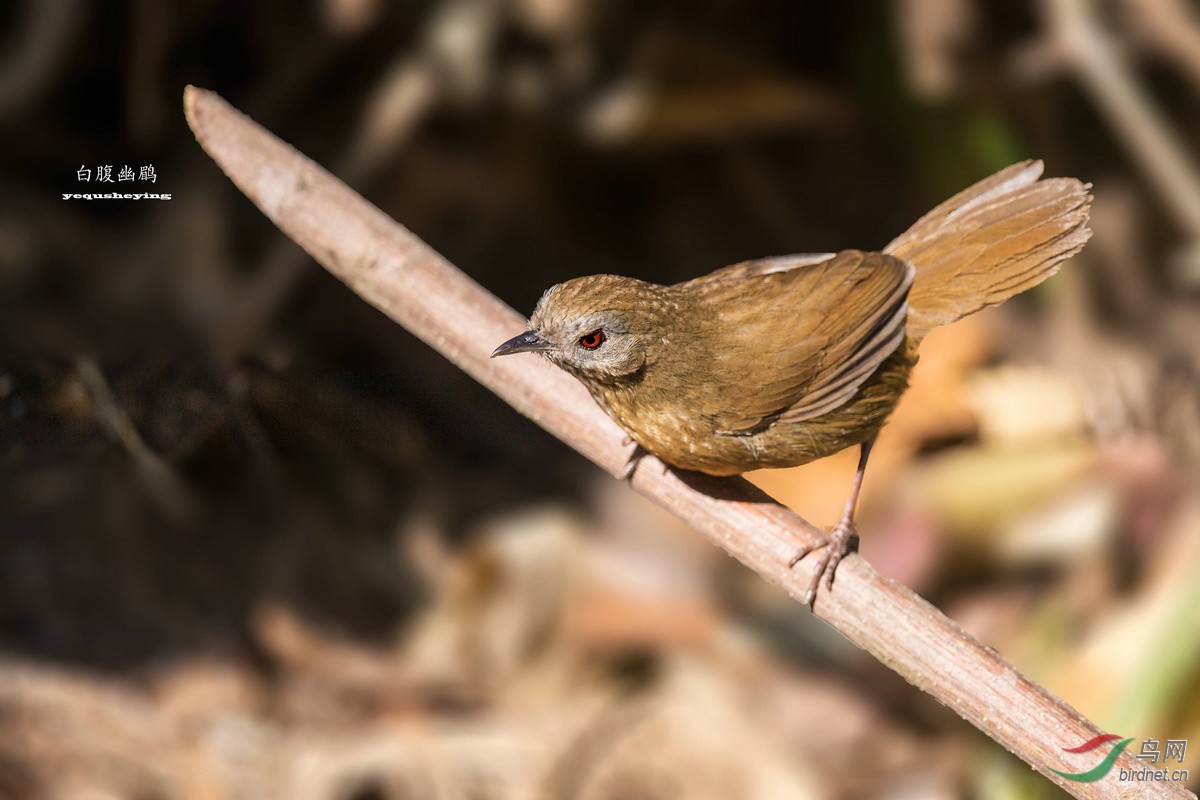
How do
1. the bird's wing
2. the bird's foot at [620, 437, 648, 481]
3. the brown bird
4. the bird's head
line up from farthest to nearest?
the bird's foot at [620, 437, 648, 481] < the bird's wing < the brown bird < the bird's head

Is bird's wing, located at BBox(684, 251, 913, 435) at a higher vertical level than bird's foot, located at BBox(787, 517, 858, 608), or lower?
higher

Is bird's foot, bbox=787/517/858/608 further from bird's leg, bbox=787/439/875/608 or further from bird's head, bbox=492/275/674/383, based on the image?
bird's head, bbox=492/275/674/383

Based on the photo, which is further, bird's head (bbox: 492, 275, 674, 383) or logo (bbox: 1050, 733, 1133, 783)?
bird's head (bbox: 492, 275, 674, 383)

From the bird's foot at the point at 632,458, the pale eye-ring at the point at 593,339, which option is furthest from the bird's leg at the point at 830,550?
the pale eye-ring at the point at 593,339

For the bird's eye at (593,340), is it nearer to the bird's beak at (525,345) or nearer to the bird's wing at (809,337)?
the bird's beak at (525,345)

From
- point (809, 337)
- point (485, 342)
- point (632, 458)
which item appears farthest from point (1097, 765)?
point (485, 342)

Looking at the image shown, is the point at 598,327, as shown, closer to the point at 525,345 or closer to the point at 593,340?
the point at 593,340

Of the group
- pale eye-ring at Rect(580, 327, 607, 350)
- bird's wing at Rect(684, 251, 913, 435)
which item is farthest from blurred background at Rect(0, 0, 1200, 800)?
pale eye-ring at Rect(580, 327, 607, 350)
